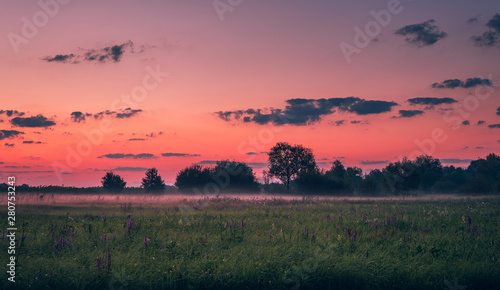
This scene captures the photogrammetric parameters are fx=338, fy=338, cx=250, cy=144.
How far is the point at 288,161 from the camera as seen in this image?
8138 cm

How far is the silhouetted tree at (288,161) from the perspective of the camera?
8050 centimetres

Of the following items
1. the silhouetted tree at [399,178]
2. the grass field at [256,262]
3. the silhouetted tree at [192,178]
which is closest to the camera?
the grass field at [256,262]

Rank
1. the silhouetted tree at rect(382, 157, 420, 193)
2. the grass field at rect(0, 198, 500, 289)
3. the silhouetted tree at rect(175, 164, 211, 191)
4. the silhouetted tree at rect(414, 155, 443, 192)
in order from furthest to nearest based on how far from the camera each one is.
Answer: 1. the silhouetted tree at rect(414, 155, 443, 192)
2. the silhouetted tree at rect(175, 164, 211, 191)
3. the silhouetted tree at rect(382, 157, 420, 193)
4. the grass field at rect(0, 198, 500, 289)

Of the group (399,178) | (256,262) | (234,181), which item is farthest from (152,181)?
(256,262)

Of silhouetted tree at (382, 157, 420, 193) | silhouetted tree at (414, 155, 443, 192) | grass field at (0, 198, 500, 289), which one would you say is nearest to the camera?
grass field at (0, 198, 500, 289)

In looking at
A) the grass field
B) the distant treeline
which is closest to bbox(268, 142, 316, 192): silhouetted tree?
the distant treeline

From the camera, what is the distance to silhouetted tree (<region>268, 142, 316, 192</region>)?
264 feet

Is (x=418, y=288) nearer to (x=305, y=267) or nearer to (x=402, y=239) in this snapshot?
(x=305, y=267)

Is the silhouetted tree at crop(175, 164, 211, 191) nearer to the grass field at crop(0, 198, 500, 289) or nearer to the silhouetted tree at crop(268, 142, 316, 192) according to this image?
the silhouetted tree at crop(268, 142, 316, 192)

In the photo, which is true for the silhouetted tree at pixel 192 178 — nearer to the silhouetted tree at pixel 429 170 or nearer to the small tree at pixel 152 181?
the small tree at pixel 152 181

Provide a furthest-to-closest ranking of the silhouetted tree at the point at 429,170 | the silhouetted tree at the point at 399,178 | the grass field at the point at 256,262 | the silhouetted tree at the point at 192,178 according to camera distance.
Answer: the silhouetted tree at the point at 429,170
the silhouetted tree at the point at 192,178
the silhouetted tree at the point at 399,178
the grass field at the point at 256,262

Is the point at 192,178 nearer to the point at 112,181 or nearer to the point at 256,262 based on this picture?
the point at 112,181

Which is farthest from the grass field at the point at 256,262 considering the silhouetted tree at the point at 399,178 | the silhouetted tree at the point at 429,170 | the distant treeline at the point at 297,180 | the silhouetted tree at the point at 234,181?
the silhouetted tree at the point at 429,170

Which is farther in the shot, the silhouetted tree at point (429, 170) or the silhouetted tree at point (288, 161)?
the silhouetted tree at point (429, 170)
